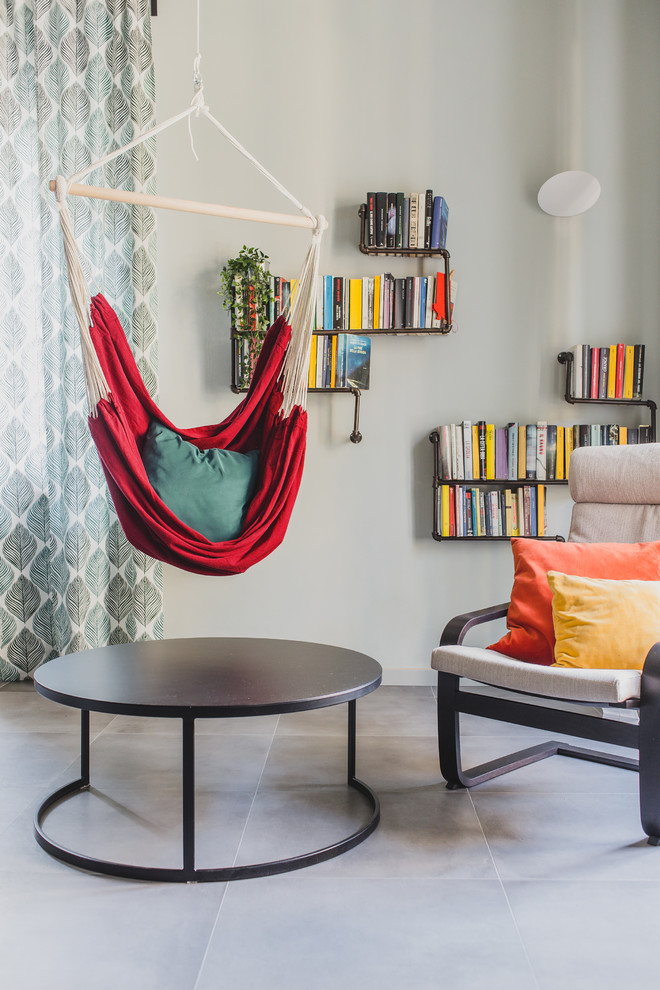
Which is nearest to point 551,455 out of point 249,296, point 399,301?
point 399,301

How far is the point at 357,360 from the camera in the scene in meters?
3.01

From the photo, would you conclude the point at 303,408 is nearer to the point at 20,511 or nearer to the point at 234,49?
the point at 20,511

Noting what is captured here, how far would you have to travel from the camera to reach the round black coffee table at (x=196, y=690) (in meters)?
1.49

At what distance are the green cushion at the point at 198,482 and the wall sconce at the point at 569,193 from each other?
168 cm

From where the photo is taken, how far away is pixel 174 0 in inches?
123

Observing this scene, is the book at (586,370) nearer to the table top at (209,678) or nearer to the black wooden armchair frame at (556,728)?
the black wooden armchair frame at (556,728)

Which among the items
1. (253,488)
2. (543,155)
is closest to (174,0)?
(543,155)

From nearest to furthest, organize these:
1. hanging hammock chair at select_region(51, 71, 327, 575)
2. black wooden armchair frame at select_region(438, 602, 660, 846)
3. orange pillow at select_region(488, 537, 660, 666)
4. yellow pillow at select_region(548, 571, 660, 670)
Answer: black wooden armchair frame at select_region(438, 602, 660, 846)
yellow pillow at select_region(548, 571, 660, 670)
orange pillow at select_region(488, 537, 660, 666)
hanging hammock chair at select_region(51, 71, 327, 575)

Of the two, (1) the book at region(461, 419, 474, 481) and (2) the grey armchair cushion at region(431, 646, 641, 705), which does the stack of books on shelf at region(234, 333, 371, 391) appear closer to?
(1) the book at region(461, 419, 474, 481)

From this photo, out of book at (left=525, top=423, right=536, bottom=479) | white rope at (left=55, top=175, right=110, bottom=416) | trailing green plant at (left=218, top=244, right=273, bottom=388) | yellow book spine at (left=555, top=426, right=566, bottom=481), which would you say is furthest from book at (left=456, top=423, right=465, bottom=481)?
white rope at (left=55, top=175, right=110, bottom=416)

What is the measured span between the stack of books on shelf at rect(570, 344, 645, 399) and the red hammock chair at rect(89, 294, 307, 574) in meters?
1.23

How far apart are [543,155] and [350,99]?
32.3 inches

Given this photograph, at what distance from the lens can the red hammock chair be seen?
225 centimetres

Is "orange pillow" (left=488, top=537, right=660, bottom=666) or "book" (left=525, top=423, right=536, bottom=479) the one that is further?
"book" (left=525, top=423, right=536, bottom=479)
